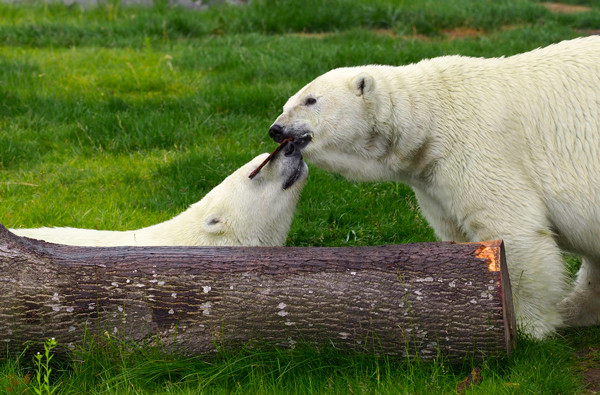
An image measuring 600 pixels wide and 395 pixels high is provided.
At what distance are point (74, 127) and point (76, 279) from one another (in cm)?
423

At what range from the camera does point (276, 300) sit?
3.80 m

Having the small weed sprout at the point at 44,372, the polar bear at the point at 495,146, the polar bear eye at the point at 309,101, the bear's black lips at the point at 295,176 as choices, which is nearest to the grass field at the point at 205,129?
the small weed sprout at the point at 44,372

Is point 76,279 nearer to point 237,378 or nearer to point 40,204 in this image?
point 237,378

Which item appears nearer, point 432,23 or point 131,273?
point 131,273

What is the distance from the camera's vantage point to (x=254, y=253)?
3998 millimetres

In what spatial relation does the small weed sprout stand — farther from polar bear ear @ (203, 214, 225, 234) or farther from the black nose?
the black nose

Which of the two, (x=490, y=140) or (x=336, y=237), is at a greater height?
(x=490, y=140)

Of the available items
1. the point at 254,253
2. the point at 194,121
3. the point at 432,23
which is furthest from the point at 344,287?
the point at 432,23

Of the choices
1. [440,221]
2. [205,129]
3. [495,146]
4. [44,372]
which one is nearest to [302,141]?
[440,221]

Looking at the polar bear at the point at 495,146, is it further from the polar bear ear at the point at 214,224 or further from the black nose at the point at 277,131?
the polar bear ear at the point at 214,224

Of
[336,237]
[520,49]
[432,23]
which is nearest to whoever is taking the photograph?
[336,237]

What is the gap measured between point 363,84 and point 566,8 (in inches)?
403

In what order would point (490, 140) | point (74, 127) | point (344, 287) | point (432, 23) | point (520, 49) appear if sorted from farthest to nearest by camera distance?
point (432, 23) → point (520, 49) → point (74, 127) → point (490, 140) → point (344, 287)

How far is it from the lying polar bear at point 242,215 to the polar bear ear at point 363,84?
544mm
